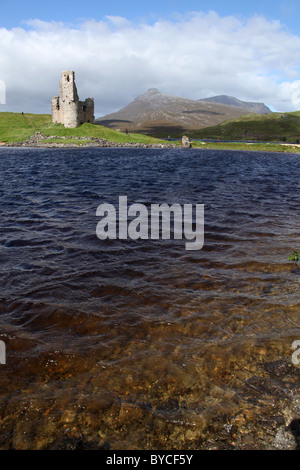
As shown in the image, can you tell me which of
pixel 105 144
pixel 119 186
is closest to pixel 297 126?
pixel 105 144

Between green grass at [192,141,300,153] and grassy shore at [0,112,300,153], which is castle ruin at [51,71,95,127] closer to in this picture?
grassy shore at [0,112,300,153]

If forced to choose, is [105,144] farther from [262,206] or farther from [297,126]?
[297,126]

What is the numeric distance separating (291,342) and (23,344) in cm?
511

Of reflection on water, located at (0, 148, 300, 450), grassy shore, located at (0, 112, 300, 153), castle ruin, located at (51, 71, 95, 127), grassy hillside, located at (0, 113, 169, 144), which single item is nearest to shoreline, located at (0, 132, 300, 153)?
grassy shore, located at (0, 112, 300, 153)

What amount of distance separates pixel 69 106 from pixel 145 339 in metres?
85.5

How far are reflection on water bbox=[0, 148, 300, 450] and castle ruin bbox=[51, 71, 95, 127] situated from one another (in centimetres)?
7755

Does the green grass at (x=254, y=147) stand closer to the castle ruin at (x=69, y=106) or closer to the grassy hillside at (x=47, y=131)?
the grassy hillside at (x=47, y=131)

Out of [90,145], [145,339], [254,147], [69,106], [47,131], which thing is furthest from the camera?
[254,147]

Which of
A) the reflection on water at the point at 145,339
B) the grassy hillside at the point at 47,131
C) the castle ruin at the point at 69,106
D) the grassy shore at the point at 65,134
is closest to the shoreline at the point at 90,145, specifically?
the grassy shore at the point at 65,134

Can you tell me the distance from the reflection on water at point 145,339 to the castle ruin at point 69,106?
7755cm

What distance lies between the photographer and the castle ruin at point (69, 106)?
262 ft

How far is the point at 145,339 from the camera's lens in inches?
240

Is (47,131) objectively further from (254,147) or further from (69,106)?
(254,147)

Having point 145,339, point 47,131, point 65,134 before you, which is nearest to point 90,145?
point 65,134
